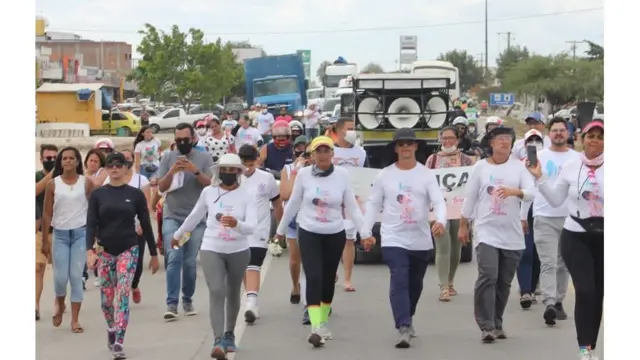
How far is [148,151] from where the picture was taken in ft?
54.0

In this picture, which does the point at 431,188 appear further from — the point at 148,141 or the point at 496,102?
the point at 496,102

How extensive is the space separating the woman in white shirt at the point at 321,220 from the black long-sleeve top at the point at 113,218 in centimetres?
150

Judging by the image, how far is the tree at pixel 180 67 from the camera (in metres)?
61.3

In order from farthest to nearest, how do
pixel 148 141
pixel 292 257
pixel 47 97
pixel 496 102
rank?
pixel 496 102
pixel 47 97
pixel 148 141
pixel 292 257

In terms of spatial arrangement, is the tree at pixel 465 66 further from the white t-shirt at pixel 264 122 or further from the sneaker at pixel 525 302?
the sneaker at pixel 525 302

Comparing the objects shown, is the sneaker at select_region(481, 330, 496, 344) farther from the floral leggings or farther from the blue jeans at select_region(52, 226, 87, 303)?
the blue jeans at select_region(52, 226, 87, 303)

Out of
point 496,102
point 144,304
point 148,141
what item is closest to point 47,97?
point 496,102

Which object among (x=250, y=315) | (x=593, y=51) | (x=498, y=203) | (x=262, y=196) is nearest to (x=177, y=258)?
(x=250, y=315)

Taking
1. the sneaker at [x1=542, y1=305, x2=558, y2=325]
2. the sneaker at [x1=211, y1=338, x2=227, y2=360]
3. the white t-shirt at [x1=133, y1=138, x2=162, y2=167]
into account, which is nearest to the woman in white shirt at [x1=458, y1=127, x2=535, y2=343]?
the sneaker at [x1=542, y1=305, x2=558, y2=325]

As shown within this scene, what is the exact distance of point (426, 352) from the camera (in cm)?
907

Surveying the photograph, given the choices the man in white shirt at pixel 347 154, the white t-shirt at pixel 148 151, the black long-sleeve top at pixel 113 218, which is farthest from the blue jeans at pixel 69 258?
the white t-shirt at pixel 148 151

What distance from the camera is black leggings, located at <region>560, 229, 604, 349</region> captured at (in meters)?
7.79

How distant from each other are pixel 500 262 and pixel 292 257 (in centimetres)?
262

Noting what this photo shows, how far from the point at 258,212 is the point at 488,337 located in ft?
8.56
